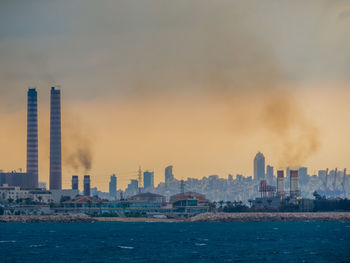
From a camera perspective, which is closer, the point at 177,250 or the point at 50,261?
the point at 50,261

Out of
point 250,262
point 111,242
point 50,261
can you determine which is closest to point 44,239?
point 111,242

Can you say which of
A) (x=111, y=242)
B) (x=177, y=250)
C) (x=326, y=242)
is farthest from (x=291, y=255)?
(x=111, y=242)

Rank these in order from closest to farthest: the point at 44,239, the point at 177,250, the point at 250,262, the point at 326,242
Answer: the point at 250,262, the point at 177,250, the point at 326,242, the point at 44,239

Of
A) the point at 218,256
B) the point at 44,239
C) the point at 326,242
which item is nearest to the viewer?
the point at 218,256

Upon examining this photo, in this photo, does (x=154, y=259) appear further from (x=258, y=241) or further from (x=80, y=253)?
(x=258, y=241)

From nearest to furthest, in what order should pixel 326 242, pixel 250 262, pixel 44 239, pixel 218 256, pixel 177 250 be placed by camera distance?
pixel 250 262, pixel 218 256, pixel 177 250, pixel 326 242, pixel 44 239

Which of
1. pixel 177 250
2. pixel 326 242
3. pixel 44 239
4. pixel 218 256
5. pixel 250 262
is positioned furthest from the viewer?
pixel 44 239

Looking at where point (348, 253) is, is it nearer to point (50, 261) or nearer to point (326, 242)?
point (326, 242)

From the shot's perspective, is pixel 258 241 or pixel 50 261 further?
pixel 258 241
